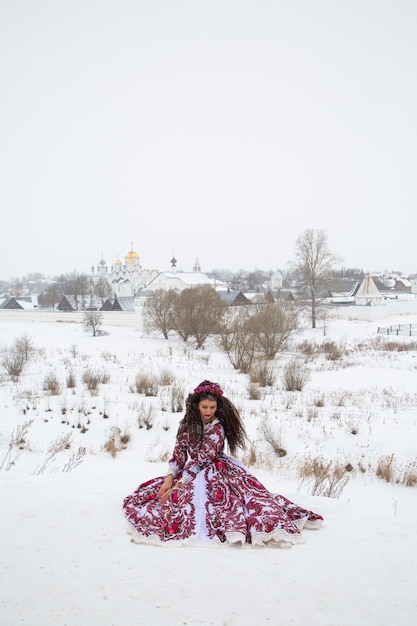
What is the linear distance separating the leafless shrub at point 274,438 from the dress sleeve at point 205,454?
3.19m

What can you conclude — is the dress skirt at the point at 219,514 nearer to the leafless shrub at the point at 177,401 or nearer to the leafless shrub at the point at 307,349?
the leafless shrub at the point at 177,401

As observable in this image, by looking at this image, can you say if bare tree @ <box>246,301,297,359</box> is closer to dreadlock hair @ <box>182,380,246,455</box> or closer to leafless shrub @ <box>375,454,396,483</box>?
leafless shrub @ <box>375,454,396,483</box>

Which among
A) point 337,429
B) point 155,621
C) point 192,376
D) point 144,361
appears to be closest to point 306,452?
point 337,429

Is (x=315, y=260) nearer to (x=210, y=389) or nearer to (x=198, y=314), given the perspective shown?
(x=198, y=314)

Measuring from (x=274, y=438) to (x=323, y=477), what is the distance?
5.54ft

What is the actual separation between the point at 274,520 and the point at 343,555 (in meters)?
0.53

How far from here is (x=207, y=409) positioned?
3.50 metres

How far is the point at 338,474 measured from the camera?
523 cm

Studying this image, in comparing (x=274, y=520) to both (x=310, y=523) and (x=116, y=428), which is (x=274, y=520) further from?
(x=116, y=428)

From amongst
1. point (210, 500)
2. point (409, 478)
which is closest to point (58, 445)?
point (210, 500)

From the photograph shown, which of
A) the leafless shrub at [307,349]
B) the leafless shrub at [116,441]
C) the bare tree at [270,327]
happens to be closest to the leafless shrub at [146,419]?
the leafless shrub at [116,441]

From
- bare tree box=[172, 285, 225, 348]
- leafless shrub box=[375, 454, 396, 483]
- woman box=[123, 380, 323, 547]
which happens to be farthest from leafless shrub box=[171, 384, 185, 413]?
bare tree box=[172, 285, 225, 348]

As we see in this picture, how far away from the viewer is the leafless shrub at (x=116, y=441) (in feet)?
20.6

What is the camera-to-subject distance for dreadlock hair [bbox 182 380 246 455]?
3.53 meters
